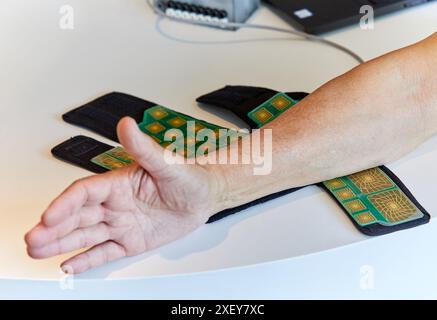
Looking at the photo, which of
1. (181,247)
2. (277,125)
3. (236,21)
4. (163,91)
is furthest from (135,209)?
(236,21)

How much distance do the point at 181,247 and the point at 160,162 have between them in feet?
0.42

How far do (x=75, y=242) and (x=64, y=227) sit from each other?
30mm

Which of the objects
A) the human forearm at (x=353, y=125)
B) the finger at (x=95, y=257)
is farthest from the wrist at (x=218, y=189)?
the finger at (x=95, y=257)

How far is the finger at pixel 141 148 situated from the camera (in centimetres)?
92

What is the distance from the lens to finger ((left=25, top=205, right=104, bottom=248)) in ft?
3.07

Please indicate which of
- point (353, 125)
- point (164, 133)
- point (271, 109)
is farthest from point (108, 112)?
point (353, 125)

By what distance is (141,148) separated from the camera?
94 cm

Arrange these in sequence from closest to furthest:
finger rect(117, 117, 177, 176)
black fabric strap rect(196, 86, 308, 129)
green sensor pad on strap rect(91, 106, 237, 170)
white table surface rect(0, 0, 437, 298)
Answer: finger rect(117, 117, 177, 176), white table surface rect(0, 0, 437, 298), green sensor pad on strap rect(91, 106, 237, 170), black fabric strap rect(196, 86, 308, 129)

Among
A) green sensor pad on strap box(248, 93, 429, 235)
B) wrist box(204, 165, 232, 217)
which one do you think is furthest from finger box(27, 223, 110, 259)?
green sensor pad on strap box(248, 93, 429, 235)

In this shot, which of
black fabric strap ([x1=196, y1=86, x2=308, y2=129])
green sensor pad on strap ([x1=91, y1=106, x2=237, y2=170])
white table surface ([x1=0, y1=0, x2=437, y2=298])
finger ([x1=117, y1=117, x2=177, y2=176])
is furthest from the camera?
black fabric strap ([x1=196, y1=86, x2=308, y2=129])

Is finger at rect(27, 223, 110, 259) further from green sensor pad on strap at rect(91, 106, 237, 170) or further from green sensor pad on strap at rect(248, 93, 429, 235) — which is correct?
green sensor pad on strap at rect(248, 93, 429, 235)

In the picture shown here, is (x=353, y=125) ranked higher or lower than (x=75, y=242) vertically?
higher

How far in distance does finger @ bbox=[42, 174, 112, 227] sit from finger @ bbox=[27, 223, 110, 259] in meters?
0.03

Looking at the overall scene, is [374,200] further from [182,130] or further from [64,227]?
[64,227]
